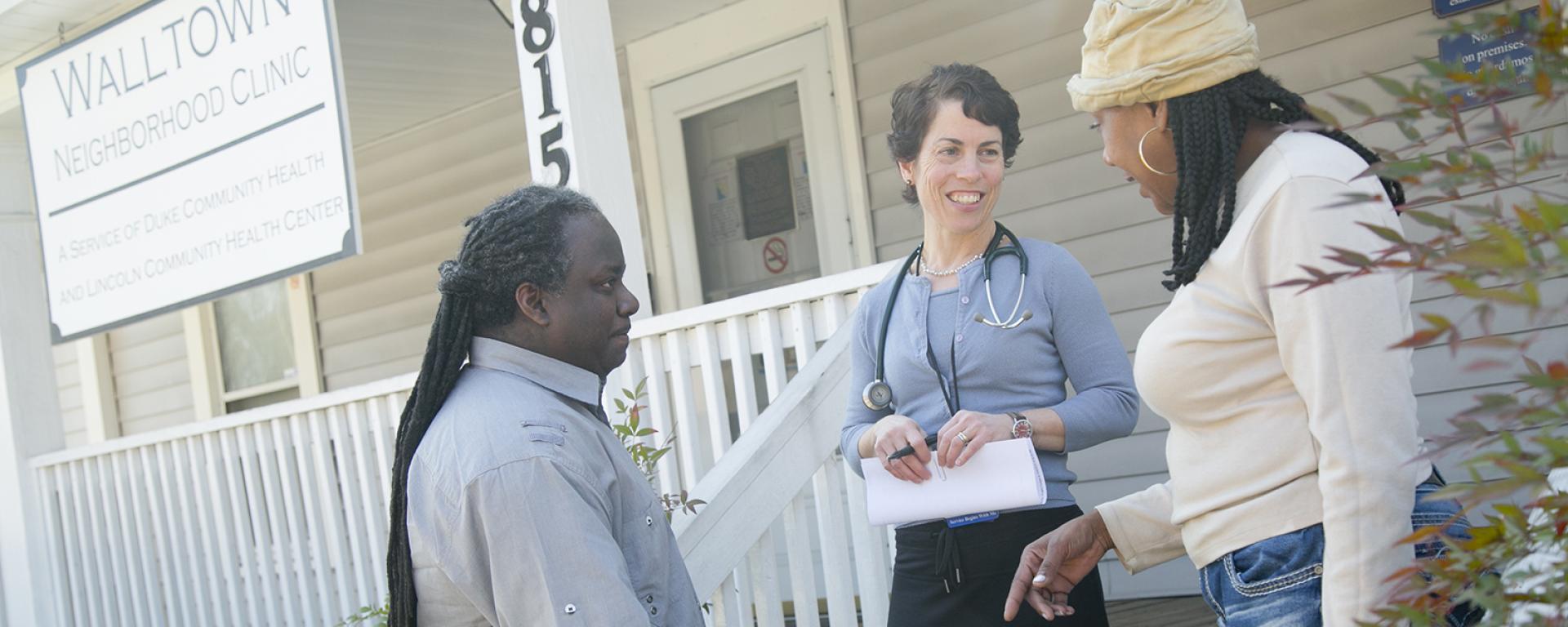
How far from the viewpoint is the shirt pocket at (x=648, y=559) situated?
215 cm

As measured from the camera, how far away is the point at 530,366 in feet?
7.26

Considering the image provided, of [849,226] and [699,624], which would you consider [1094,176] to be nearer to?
[849,226]

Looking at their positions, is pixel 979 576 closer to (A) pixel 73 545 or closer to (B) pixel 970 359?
(B) pixel 970 359

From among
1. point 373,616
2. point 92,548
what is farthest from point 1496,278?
point 92,548

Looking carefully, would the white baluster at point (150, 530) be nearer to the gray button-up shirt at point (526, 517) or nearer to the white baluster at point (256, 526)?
the white baluster at point (256, 526)

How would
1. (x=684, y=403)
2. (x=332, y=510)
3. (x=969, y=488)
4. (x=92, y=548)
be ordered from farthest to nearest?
1. (x=92, y=548)
2. (x=332, y=510)
3. (x=684, y=403)
4. (x=969, y=488)

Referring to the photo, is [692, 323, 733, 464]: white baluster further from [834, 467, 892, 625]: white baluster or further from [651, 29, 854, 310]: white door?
[651, 29, 854, 310]: white door

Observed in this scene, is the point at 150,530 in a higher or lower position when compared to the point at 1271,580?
lower

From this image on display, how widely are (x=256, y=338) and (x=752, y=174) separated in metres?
4.36

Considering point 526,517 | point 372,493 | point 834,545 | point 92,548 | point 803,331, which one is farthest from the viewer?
point 92,548

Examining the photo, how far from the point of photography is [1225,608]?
173cm

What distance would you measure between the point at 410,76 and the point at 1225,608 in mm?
6074

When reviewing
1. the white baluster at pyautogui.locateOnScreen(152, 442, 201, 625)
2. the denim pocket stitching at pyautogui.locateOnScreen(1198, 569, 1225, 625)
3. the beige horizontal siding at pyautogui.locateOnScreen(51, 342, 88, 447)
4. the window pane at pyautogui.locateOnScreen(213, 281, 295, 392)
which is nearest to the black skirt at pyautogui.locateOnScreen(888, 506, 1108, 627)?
the denim pocket stitching at pyautogui.locateOnScreen(1198, 569, 1225, 625)

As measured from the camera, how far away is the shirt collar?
87.0 inches
